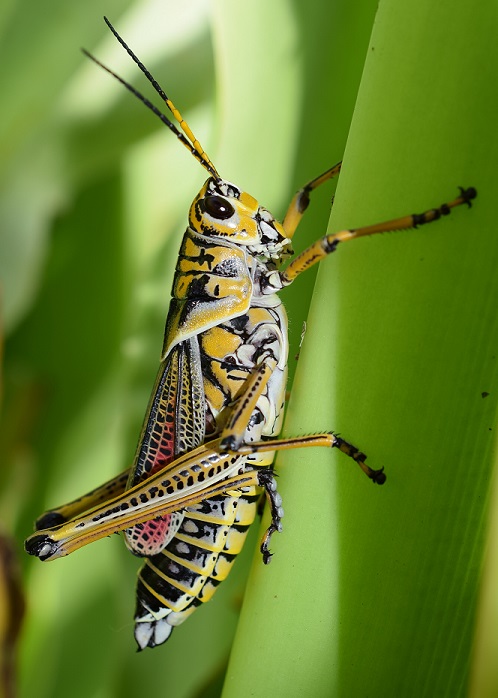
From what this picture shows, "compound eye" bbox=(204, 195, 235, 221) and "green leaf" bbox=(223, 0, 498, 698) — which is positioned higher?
"compound eye" bbox=(204, 195, 235, 221)

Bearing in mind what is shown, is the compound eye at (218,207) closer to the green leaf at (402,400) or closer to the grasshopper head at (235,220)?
the grasshopper head at (235,220)

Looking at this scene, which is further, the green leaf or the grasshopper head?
the grasshopper head

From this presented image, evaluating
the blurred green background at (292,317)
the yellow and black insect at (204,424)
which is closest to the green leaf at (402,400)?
the blurred green background at (292,317)

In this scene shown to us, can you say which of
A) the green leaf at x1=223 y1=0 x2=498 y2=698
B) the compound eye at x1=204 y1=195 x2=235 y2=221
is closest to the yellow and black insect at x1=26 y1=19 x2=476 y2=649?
the compound eye at x1=204 y1=195 x2=235 y2=221

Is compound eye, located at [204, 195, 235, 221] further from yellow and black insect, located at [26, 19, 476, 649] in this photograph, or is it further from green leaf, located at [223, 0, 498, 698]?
green leaf, located at [223, 0, 498, 698]

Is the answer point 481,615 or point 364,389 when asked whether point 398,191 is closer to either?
point 364,389

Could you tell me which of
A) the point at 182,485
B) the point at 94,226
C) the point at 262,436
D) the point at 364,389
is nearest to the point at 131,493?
the point at 182,485
